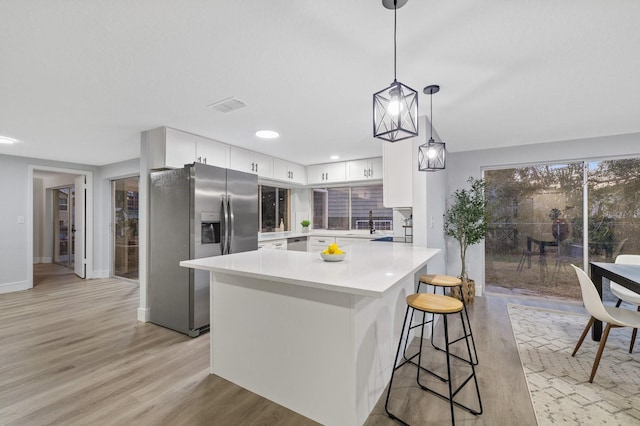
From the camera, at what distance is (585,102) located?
8.80 feet

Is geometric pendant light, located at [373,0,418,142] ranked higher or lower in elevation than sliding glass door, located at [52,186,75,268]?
higher

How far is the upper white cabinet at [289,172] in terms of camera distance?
5.14m

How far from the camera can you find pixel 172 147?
3.36m

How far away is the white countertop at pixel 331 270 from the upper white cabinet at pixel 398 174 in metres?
0.97

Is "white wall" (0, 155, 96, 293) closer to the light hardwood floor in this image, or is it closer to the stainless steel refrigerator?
the light hardwood floor

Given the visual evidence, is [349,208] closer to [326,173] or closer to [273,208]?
[326,173]

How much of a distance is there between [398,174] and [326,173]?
2630 mm

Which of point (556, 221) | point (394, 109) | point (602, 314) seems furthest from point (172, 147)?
point (556, 221)

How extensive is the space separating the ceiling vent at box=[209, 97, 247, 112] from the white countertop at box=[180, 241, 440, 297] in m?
1.40

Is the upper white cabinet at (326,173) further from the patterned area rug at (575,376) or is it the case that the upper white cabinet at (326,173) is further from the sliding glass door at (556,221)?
the patterned area rug at (575,376)

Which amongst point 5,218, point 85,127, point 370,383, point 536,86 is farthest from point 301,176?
point 5,218

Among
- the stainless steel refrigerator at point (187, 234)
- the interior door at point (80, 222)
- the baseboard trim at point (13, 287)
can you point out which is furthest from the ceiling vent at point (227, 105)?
the baseboard trim at point (13, 287)

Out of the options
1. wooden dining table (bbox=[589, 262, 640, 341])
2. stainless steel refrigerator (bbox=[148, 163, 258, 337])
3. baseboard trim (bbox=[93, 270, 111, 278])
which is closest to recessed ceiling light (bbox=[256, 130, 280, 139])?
stainless steel refrigerator (bbox=[148, 163, 258, 337])

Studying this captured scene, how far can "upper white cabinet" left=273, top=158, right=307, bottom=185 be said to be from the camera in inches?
202
